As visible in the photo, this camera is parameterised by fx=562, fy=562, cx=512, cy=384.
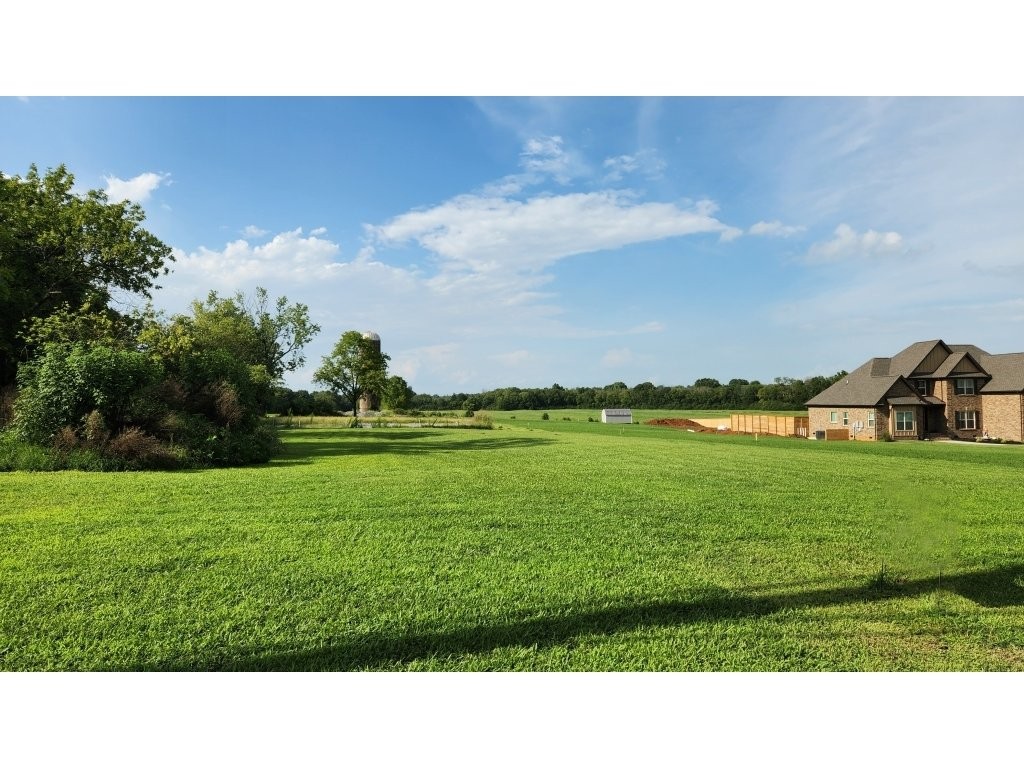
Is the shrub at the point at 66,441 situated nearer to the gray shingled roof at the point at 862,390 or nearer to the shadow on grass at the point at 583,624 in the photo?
the shadow on grass at the point at 583,624

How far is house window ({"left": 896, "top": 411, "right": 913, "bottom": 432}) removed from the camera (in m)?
27.7

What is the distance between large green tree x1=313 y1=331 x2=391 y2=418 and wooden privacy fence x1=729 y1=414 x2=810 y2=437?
2617 centimetres

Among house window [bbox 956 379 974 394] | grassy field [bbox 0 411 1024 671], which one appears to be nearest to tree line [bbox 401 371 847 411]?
house window [bbox 956 379 974 394]

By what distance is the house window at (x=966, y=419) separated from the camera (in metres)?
27.8

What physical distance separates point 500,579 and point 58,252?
18.3 meters

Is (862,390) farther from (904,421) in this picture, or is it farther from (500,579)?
(500,579)

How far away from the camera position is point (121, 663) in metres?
2.79

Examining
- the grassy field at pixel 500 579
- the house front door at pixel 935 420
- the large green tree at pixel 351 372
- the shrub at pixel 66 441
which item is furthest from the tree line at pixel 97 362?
the house front door at pixel 935 420

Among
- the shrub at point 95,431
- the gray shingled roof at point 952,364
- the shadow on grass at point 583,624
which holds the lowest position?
the shadow on grass at point 583,624

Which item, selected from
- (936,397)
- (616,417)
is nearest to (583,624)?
(936,397)

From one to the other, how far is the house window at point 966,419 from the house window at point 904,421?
8.29 ft

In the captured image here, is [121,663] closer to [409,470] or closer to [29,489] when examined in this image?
[29,489]

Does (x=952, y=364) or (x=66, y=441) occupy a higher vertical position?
(x=952, y=364)

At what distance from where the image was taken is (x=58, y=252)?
16.0 m
